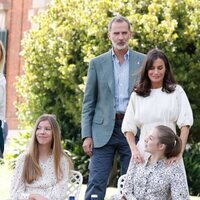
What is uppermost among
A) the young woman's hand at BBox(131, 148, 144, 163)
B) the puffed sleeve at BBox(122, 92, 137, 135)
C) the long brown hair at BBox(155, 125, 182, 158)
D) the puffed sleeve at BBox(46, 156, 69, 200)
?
the puffed sleeve at BBox(122, 92, 137, 135)

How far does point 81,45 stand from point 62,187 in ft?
24.2

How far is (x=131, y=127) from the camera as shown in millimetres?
6496

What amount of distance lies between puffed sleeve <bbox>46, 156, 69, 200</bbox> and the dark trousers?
35 centimetres

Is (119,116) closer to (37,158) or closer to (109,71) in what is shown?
(109,71)

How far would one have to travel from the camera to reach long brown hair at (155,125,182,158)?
20.0 ft

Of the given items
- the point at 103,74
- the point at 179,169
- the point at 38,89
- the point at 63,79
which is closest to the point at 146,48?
the point at 63,79

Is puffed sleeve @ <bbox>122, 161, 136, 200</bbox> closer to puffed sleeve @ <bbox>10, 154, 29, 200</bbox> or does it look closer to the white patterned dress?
the white patterned dress

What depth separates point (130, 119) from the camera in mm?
6516

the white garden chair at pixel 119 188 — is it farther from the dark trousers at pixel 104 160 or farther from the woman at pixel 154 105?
the dark trousers at pixel 104 160

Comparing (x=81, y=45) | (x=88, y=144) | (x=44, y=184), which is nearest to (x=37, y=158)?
(x=44, y=184)

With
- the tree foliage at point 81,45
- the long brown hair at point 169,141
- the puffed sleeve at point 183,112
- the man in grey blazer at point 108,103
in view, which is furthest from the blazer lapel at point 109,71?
the tree foliage at point 81,45

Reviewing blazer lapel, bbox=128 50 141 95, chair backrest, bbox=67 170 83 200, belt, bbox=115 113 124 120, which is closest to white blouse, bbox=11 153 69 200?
chair backrest, bbox=67 170 83 200

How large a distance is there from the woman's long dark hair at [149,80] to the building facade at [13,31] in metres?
14.5

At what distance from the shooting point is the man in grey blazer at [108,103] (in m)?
6.93
